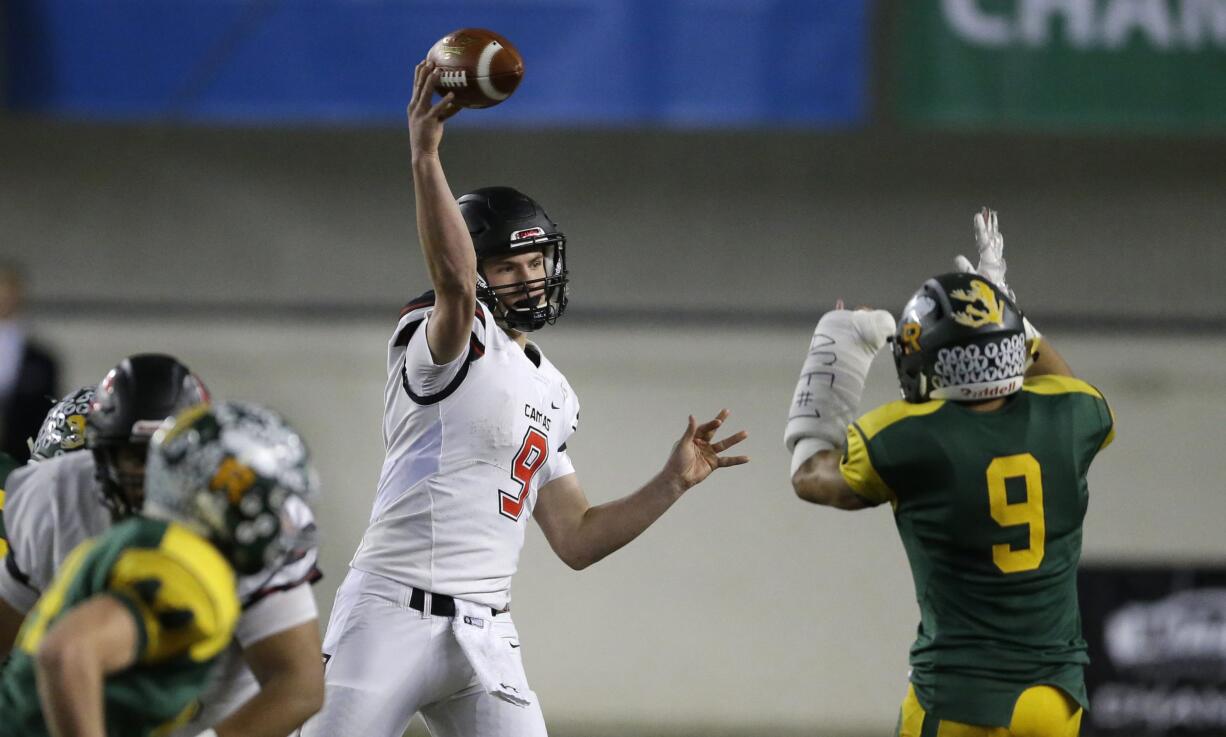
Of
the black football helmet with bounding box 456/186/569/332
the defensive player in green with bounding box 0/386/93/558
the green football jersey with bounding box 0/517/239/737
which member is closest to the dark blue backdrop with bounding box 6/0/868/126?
the black football helmet with bounding box 456/186/569/332

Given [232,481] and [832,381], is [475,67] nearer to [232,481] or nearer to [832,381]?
[832,381]

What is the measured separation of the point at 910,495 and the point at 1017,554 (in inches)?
10.7

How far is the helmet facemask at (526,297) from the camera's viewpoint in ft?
12.9

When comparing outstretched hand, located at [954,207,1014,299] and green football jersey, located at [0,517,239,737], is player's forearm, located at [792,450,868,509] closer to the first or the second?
outstretched hand, located at [954,207,1014,299]

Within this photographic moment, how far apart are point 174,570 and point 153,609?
67 millimetres

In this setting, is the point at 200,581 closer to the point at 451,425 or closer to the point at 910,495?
the point at 451,425

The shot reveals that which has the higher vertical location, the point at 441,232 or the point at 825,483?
the point at 441,232

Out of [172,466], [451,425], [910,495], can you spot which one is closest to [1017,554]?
[910,495]

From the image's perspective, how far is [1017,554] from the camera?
135 inches

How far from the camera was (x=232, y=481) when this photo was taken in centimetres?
244

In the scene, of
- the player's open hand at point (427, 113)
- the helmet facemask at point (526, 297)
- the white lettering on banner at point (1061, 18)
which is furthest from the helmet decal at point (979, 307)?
the white lettering on banner at point (1061, 18)

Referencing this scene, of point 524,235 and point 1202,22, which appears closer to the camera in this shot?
point 524,235

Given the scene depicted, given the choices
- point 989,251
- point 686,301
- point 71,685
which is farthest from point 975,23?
point 71,685

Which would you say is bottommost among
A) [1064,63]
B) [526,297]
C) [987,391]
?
[987,391]
